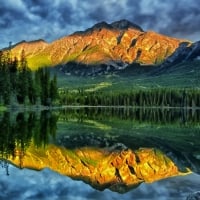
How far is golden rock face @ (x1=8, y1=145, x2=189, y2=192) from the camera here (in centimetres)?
2322

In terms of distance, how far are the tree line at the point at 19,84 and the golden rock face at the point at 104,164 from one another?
7688cm

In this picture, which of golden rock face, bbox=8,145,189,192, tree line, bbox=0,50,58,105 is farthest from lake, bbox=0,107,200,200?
tree line, bbox=0,50,58,105

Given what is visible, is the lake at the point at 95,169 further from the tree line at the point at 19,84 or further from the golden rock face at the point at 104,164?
the tree line at the point at 19,84

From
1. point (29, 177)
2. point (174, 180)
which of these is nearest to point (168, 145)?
point (174, 180)

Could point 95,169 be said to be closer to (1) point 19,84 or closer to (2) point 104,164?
(2) point 104,164

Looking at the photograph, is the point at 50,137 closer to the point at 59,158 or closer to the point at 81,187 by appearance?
the point at 59,158

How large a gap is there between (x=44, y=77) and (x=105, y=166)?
12353 cm

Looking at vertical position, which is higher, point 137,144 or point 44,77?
point 44,77

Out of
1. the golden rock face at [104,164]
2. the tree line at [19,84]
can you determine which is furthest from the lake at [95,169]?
the tree line at [19,84]

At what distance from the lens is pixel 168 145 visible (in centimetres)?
4191

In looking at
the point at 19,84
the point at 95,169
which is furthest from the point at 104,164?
the point at 19,84

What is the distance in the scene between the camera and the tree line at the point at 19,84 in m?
111

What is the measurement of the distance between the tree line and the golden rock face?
252 ft

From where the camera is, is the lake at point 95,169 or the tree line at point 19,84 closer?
the lake at point 95,169
